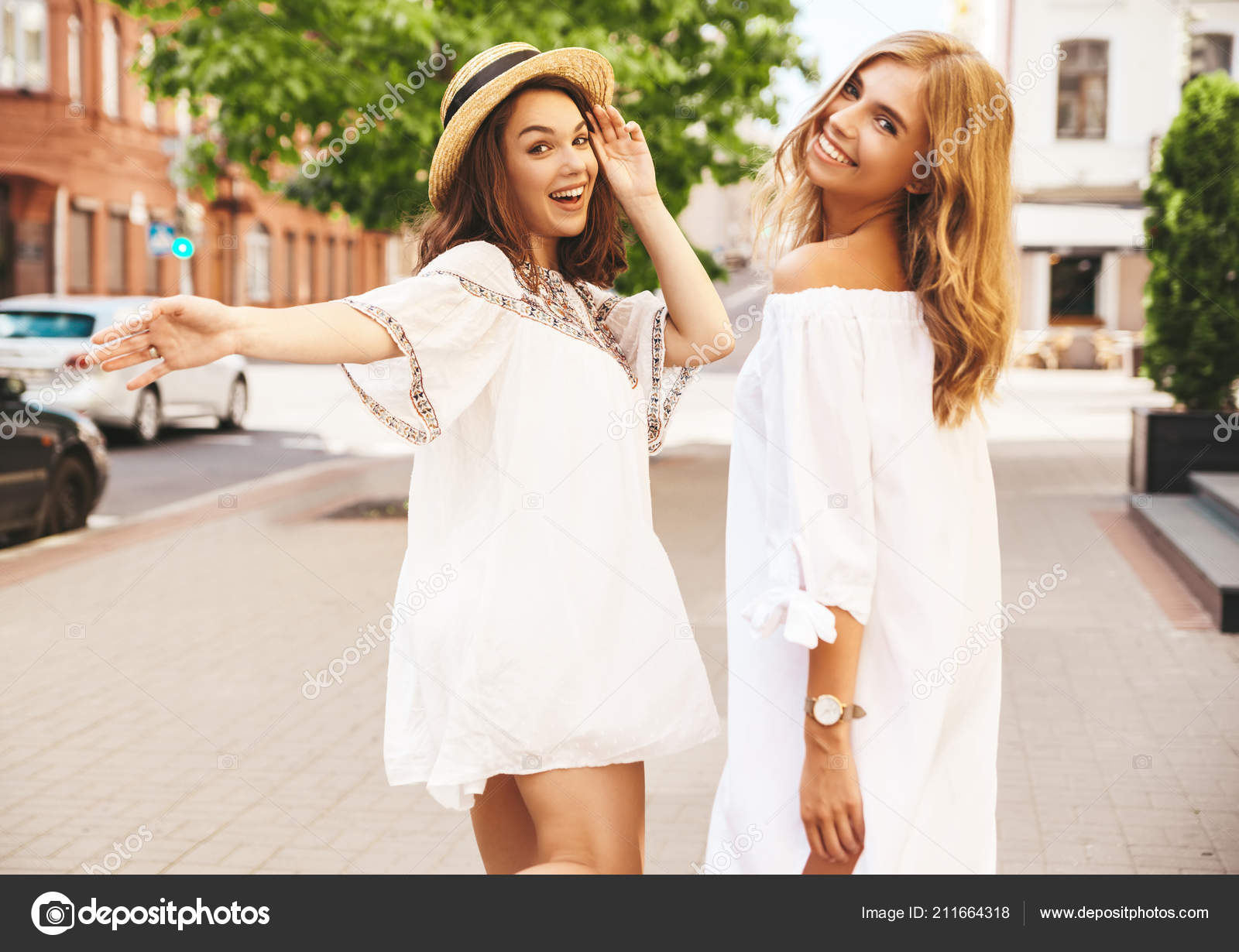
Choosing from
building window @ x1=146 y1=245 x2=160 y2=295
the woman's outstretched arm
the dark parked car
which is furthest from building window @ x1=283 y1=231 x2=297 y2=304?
the woman's outstretched arm

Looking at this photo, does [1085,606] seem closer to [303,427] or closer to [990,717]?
[990,717]

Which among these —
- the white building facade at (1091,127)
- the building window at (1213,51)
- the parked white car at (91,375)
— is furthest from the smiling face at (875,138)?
the building window at (1213,51)

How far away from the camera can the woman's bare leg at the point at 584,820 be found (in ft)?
6.93

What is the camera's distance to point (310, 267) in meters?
41.8

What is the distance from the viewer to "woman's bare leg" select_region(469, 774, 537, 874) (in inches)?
92.5

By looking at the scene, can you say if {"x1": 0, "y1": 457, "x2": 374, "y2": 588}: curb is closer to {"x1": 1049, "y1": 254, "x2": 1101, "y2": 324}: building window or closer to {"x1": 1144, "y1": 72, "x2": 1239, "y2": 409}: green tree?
{"x1": 1144, "y1": 72, "x2": 1239, "y2": 409}: green tree

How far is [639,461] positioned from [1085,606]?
5.95m

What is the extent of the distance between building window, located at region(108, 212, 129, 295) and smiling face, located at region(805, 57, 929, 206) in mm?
32015

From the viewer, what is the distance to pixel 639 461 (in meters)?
2.26

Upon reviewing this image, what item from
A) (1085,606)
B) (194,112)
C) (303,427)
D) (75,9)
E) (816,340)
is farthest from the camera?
(75,9)

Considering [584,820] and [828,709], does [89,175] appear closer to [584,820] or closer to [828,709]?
[584,820]

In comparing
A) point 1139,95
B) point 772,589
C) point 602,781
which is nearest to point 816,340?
point 772,589
